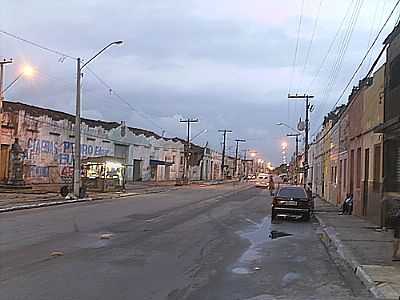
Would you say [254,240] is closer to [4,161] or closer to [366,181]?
[366,181]

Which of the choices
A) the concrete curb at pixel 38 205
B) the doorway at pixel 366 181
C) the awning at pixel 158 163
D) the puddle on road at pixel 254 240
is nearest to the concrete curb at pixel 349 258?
the puddle on road at pixel 254 240

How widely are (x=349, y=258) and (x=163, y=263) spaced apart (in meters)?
4.39

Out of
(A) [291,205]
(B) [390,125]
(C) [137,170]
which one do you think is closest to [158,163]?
(C) [137,170]

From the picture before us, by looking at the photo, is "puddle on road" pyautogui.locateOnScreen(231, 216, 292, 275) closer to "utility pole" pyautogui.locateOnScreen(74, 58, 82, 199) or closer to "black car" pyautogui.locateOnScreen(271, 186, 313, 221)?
"black car" pyautogui.locateOnScreen(271, 186, 313, 221)

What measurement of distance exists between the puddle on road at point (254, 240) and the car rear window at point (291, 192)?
1408 mm

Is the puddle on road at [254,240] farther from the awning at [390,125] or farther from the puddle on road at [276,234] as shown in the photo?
the awning at [390,125]

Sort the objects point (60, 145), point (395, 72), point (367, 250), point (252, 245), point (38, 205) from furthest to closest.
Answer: point (60, 145) → point (38, 205) → point (395, 72) → point (252, 245) → point (367, 250)

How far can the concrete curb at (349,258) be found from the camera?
10.3m

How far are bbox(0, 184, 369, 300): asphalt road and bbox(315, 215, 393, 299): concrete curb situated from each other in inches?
6.8

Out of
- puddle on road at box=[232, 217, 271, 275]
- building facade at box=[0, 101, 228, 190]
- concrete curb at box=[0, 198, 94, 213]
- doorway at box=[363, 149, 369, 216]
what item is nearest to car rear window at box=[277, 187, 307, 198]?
puddle on road at box=[232, 217, 271, 275]

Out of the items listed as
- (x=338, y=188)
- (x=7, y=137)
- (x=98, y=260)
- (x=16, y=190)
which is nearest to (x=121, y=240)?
(x=98, y=260)

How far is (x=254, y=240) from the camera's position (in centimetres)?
1811

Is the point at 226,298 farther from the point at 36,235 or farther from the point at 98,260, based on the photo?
the point at 36,235

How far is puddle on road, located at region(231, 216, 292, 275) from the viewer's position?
1249cm
